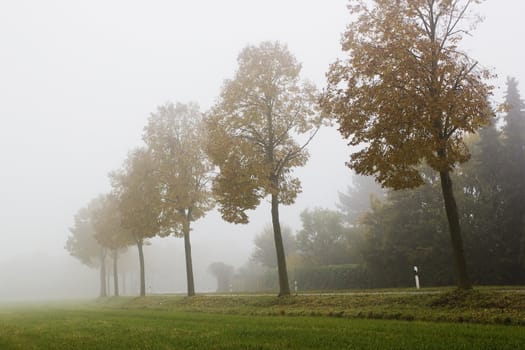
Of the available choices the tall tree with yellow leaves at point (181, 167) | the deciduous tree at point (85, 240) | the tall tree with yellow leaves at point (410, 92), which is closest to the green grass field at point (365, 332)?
the tall tree with yellow leaves at point (410, 92)

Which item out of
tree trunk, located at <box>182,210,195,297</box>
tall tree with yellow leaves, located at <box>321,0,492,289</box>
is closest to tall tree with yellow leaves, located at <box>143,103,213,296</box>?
tree trunk, located at <box>182,210,195,297</box>

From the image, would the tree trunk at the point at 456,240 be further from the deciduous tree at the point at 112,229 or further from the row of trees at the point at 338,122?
the deciduous tree at the point at 112,229

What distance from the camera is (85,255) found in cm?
5656

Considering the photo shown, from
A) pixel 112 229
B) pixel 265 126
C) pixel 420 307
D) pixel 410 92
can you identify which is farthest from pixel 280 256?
pixel 112 229

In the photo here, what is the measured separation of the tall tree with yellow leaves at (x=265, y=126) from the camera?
21.9 metres

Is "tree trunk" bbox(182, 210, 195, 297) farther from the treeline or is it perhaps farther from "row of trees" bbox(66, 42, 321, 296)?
the treeline

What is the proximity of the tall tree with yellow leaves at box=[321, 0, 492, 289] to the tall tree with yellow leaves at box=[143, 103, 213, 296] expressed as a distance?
16085 mm

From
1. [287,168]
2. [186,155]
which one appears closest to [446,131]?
[287,168]

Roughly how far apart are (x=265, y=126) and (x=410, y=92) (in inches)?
411

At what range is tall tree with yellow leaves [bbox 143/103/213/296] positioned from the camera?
98.2ft

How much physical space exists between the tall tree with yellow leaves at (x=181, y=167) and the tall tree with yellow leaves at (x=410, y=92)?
16.1m

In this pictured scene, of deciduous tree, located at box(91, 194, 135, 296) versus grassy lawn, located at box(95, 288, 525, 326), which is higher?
deciduous tree, located at box(91, 194, 135, 296)

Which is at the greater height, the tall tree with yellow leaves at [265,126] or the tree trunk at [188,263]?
the tall tree with yellow leaves at [265,126]

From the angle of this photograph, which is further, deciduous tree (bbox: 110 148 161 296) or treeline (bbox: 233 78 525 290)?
deciduous tree (bbox: 110 148 161 296)
